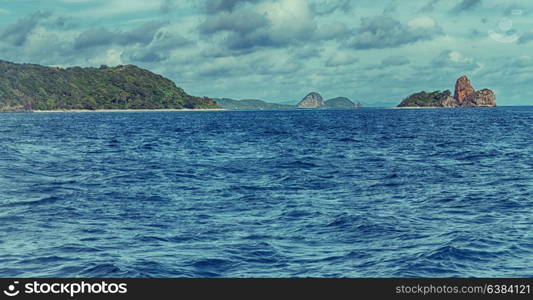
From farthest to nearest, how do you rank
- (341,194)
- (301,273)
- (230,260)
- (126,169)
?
(126,169)
(341,194)
(230,260)
(301,273)

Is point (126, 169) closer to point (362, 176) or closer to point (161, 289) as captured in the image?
point (362, 176)

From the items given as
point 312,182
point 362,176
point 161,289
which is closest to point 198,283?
point 161,289

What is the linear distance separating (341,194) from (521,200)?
9.94m

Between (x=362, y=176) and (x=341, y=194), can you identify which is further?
(x=362, y=176)

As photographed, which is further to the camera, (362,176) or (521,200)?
(362,176)

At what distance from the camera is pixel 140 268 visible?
659 inches

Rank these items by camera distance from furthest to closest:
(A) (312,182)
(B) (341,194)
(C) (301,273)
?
(A) (312,182) < (B) (341,194) < (C) (301,273)

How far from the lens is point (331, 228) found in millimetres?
22594

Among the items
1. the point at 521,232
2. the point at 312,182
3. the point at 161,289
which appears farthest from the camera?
the point at 312,182

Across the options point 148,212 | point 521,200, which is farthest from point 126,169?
point 521,200

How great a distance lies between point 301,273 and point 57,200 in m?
18.6

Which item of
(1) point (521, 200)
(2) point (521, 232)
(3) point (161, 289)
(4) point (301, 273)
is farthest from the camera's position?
(1) point (521, 200)

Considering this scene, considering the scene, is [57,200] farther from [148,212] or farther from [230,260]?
[230,260]

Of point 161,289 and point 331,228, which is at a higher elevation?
point 161,289
